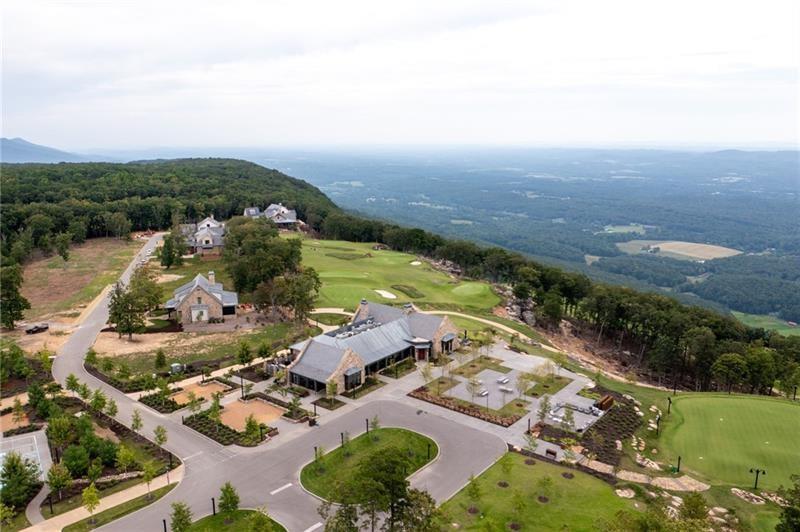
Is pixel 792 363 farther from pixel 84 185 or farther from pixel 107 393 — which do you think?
pixel 84 185

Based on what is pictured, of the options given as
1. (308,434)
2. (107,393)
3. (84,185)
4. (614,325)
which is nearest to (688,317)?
(614,325)

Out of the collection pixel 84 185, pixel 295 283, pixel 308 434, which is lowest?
pixel 308 434

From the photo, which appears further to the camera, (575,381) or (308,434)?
(575,381)

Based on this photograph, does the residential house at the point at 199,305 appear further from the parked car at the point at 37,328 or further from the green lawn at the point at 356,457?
the green lawn at the point at 356,457

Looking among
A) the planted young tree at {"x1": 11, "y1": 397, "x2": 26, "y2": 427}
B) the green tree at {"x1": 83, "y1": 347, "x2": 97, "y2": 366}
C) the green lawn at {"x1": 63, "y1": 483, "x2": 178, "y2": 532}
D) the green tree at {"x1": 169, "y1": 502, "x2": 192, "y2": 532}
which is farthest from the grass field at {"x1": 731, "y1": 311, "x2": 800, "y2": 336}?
the planted young tree at {"x1": 11, "y1": 397, "x2": 26, "y2": 427}

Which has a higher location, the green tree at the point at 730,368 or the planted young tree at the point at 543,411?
the planted young tree at the point at 543,411

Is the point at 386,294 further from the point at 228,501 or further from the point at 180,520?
the point at 180,520

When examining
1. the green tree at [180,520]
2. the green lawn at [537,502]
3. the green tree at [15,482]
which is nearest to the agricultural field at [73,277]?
the green tree at [15,482]

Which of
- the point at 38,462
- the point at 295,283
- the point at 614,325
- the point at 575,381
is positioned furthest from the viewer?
the point at 614,325
